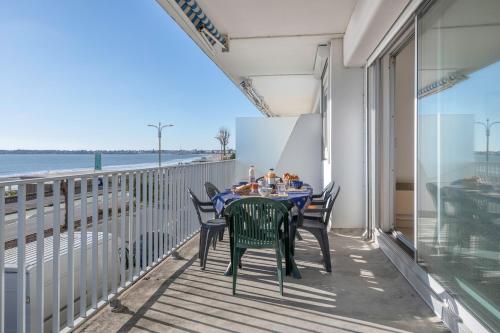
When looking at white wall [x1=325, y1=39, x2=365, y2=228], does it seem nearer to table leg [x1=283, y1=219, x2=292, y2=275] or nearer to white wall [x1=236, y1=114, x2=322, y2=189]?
white wall [x1=236, y1=114, x2=322, y2=189]

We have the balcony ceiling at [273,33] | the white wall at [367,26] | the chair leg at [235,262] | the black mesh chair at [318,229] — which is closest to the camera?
the chair leg at [235,262]

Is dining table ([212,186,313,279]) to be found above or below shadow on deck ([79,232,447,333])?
above

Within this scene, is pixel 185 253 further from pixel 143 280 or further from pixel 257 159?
pixel 257 159

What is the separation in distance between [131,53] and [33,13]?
28.3 feet

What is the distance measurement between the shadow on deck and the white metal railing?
0.68 feet

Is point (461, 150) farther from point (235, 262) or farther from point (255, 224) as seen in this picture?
point (235, 262)

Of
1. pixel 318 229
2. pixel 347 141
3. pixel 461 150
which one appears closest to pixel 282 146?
pixel 347 141

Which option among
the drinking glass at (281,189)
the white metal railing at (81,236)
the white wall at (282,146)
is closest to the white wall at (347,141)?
the drinking glass at (281,189)

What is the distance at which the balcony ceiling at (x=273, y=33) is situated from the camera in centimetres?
400

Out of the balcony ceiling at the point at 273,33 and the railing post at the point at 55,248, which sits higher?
the balcony ceiling at the point at 273,33

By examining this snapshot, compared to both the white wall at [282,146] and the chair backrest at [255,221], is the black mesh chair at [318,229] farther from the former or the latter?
the white wall at [282,146]

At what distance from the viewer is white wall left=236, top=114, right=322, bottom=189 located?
693cm

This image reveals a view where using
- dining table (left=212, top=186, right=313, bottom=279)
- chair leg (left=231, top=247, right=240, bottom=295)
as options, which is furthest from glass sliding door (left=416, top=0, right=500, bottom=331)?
chair leg (left=231, top=247, right=240, bottom=295)

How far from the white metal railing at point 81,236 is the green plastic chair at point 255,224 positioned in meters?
0.83
